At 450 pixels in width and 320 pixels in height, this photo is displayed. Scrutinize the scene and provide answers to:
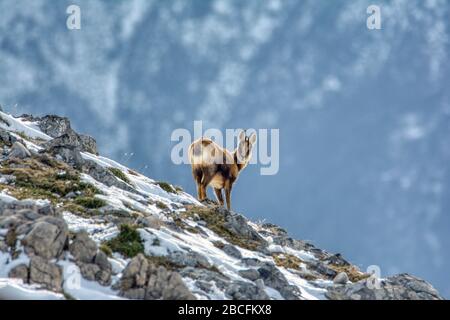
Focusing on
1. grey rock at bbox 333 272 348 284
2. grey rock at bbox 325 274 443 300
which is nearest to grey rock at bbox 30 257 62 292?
grey rock at bbox 325 274 443 300

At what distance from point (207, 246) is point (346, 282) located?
4535 mm

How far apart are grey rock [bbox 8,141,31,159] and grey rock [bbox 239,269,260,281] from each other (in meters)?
11.7

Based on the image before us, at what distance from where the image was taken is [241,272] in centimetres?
1669

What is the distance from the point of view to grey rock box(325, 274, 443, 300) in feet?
56.6

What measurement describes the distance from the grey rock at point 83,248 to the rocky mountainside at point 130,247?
3 cm

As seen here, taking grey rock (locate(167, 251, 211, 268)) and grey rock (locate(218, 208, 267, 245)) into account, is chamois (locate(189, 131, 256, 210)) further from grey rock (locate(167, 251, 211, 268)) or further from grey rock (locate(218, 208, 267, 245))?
grey rock (locate(167, 251, 211, 268))

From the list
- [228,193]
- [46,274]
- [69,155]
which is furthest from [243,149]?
[46,274]

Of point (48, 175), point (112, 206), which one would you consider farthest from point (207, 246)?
point (48, 175)

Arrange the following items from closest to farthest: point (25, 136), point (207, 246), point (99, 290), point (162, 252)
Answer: point (99, 290)
point (162, 252)
point (207, 246)
point (25, 136)

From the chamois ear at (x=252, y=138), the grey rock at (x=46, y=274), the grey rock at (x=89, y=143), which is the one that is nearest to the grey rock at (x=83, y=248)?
the grey rock at (x=46, y=274)
